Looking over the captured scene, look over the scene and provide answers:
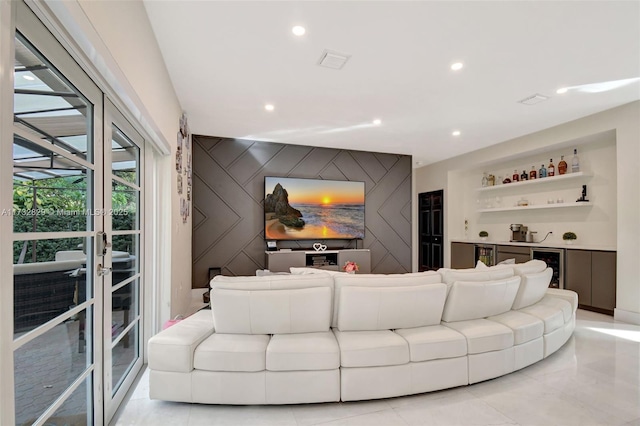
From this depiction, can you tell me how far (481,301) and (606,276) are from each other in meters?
3.05

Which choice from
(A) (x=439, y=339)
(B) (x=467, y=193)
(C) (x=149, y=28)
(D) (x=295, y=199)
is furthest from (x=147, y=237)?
(B) (x=467, y=193)

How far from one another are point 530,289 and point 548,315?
244 millimetres

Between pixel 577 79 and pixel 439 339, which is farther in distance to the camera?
pixel 577 79

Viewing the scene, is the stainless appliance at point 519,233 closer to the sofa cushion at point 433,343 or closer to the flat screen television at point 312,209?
the flat screen television at point 312,209

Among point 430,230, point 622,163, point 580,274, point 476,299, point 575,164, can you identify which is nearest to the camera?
point 476,299

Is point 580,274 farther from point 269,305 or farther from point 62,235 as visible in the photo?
point 62,235

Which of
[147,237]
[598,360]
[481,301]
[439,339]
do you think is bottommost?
[598,360]

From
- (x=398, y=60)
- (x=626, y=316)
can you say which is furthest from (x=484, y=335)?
(x=626, y=316)

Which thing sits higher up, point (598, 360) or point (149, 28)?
point (149, 28)

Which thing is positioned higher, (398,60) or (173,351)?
(398,60)

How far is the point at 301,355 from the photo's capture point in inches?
75.9

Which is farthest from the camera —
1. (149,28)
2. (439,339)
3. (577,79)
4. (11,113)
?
(577,79)

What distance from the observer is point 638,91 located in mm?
3510

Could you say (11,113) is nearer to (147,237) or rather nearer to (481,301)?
(147,237)
